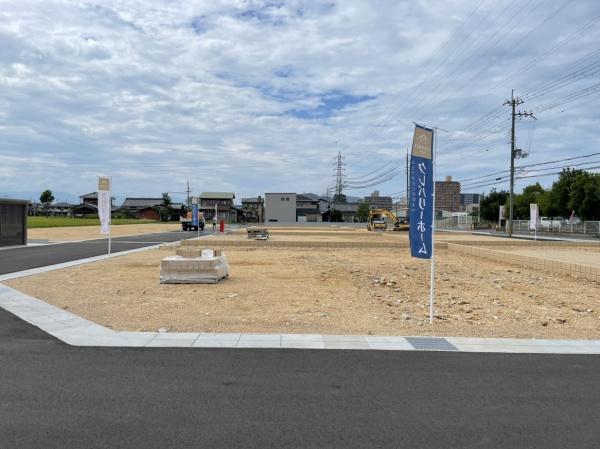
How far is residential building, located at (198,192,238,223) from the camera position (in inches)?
3957

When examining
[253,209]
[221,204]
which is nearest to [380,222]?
[221,204]

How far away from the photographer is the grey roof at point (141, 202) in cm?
10944

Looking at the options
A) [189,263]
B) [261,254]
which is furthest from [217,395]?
[261,254]

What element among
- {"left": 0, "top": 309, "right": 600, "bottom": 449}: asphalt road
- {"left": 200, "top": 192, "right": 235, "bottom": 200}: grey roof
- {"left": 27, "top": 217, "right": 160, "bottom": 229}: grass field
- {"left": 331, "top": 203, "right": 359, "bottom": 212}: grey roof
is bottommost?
{"left": 0, "top": 309, "right": 600, "bottom": 449}: asphalt road

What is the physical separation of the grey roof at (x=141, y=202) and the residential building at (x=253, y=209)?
20309 millimetres

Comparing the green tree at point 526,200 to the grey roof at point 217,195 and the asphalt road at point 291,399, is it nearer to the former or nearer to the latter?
the grey roof at point 217,195

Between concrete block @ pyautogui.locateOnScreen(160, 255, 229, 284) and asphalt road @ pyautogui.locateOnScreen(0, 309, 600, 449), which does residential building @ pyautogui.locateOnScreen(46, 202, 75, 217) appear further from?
asphalt road @ pyautogui.locateOnScreen(0, 309, 600, 449)

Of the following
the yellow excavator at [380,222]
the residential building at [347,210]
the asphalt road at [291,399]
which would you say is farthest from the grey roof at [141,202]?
the asphalt road at [291,399]

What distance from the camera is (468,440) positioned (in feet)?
12.1

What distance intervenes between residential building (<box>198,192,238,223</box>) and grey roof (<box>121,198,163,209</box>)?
10.5m

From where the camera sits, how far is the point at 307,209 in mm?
104125

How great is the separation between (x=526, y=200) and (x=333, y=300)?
7693 centimetres

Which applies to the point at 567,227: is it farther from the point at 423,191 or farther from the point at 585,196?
the point at 423,191

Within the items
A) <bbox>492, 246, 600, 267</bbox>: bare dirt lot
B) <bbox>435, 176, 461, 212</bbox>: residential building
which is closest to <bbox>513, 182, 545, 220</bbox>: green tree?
<bbox>435, 176, 461, 212</bbox>: residential building
